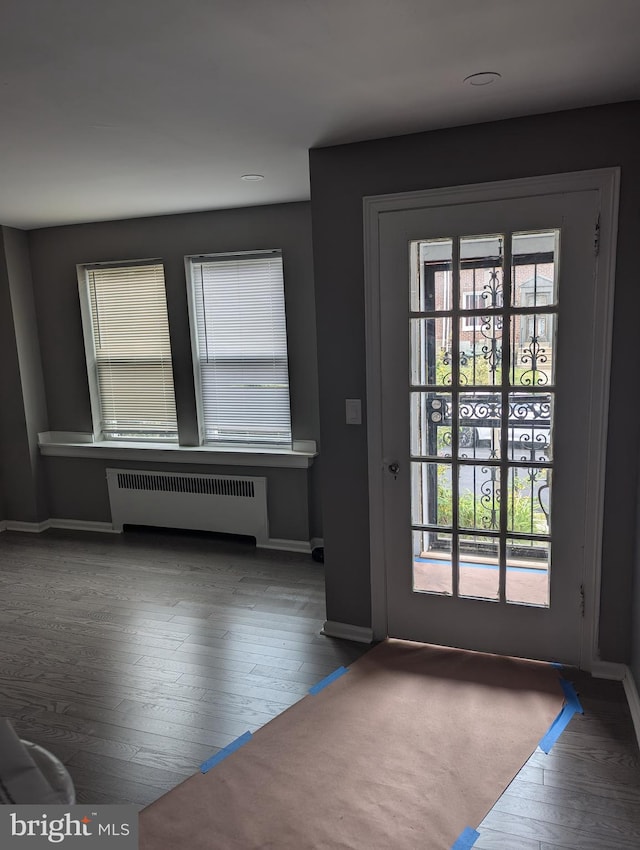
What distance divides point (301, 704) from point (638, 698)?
4.54ft

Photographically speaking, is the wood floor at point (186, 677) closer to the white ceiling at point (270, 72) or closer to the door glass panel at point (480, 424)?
the door glass panel at point (480, 424)

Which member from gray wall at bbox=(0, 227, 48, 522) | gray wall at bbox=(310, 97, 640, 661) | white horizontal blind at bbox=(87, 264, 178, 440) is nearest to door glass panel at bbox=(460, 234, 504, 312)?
gray wall at bbox=(310, 97, 640, 661)

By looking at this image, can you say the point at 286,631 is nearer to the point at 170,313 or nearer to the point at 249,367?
the point at 249,367

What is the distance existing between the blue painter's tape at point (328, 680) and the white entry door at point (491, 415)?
452 millimetres

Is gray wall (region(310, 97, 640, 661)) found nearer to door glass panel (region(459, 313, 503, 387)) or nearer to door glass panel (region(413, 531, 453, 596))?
door glass panel (region(413, 531, 453, 596))

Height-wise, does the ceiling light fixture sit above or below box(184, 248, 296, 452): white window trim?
above

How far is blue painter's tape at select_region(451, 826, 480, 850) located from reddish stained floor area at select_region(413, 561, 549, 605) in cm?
108

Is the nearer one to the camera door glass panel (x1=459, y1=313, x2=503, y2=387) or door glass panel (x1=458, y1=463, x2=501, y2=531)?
door glass panel (x1=459, y1=313, x2=503, y2=387)

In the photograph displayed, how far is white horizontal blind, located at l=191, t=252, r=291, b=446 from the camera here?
4.15 metres

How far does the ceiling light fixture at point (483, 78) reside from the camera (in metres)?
1.94

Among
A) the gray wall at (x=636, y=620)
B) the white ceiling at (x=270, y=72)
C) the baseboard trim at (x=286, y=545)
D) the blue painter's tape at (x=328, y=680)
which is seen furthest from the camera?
the baseboard trim at (x=286, y=545)

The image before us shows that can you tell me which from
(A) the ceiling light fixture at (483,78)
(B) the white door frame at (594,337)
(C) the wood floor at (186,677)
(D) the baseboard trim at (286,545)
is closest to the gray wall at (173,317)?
(D) the baseboard trim at (286,545)

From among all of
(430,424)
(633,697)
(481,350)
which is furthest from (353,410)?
(633,697)

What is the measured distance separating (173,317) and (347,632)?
2654 mm
